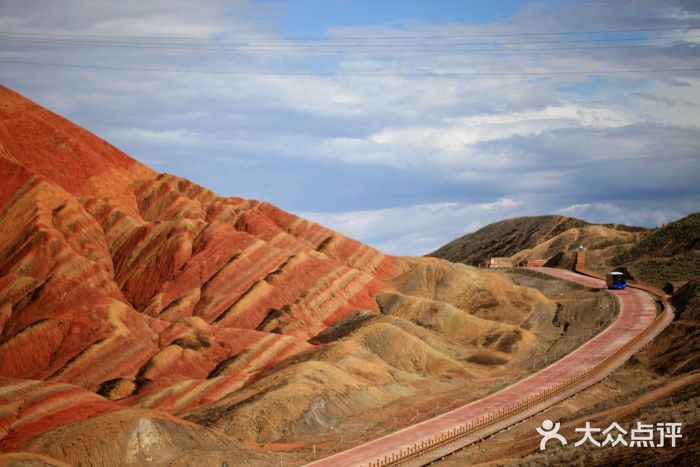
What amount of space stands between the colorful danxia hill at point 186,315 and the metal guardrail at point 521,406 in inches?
404

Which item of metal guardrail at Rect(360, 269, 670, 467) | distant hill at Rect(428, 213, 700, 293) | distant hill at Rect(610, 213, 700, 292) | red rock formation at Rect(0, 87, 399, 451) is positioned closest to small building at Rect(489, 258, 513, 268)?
distant hill at Rect(428, 213, 700, 293)

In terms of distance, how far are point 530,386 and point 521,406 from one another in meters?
7.57

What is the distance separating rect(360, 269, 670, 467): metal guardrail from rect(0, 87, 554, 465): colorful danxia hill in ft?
33.6

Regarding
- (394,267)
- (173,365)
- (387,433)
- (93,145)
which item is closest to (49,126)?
(93,145)

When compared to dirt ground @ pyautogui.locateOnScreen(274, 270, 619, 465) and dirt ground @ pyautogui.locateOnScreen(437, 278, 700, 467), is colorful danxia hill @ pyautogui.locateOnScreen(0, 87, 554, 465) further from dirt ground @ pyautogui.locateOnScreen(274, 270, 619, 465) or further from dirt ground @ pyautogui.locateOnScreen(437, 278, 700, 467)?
dirt ground @ pyautogui.locateOnScreen(437, 278, 700, 467)

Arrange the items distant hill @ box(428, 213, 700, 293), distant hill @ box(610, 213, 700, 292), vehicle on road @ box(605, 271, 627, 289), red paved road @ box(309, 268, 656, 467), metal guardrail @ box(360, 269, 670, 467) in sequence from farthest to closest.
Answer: distant hill @ box(428, 213, 700, 293) < distant hill @ box(610, 213, 700, 292) < vehicle on road @ box(605, 271, 627, 289) < red paved road @ box(309, 268, 656, 467) < metal guardrail @ box(360, 269, 670, 467)

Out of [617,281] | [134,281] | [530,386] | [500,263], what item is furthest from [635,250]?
[530,386]

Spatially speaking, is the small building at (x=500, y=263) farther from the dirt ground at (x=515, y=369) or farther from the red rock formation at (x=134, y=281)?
the red rock formation at (x=134, y=281)

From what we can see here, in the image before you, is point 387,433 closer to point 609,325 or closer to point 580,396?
point 580,396

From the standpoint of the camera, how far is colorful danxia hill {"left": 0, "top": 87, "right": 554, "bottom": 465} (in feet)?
249

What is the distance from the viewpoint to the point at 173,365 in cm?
9606

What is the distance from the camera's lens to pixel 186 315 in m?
116

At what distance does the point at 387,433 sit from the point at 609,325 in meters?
38.8

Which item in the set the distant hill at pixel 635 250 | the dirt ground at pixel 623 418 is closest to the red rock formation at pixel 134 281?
the dirt ground at pixel 623 418
